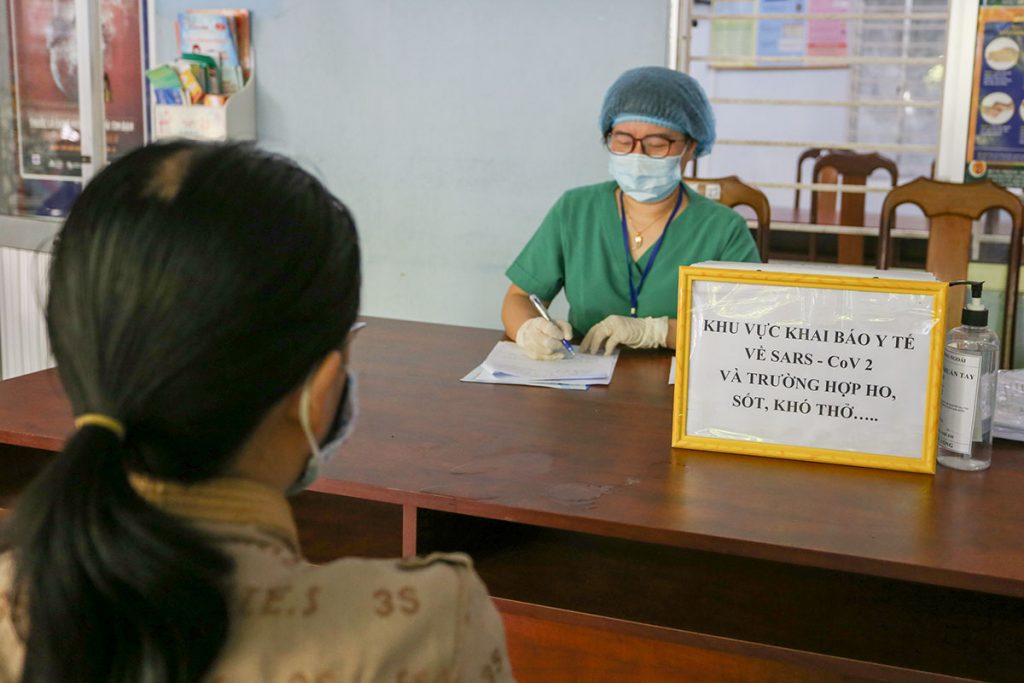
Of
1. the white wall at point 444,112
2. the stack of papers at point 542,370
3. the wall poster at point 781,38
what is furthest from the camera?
the wall poster at point 781,38

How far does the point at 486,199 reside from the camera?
336 cm

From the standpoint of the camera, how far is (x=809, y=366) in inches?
53.2

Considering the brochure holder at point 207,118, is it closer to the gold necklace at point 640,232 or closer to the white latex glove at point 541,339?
the gold necklace at point 640,232

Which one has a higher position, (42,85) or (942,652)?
(42,85)

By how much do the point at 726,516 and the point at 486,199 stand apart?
2342 mm

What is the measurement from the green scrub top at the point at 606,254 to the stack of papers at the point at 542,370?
34 centimetres

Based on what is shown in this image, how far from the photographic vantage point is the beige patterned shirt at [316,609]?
586 millimetres

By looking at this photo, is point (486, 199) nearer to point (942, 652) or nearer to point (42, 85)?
point (42, 85)

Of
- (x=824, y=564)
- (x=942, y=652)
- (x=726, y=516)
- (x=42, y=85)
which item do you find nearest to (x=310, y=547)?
(x=726, y=516)

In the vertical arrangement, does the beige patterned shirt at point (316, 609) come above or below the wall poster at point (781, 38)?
below

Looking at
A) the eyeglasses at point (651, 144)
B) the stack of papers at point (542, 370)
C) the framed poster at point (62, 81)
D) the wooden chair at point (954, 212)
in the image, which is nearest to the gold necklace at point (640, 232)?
the eyeglasses at point (651, 144)

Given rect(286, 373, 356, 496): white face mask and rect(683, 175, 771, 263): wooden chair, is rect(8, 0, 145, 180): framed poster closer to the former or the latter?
rect(683, 175, 771, 263): wooden chair

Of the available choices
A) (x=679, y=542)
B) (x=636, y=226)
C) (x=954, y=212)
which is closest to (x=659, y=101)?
(x=636, y=226)

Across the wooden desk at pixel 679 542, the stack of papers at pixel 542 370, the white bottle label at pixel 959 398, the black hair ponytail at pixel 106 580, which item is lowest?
the wooden desk at pixel 679 542
